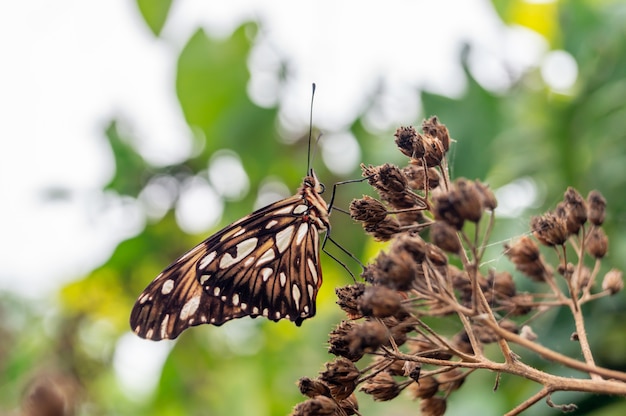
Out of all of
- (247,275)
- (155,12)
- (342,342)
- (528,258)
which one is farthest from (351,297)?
(155,12)

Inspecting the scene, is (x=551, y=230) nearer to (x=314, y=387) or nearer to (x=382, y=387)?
(x=382, y=387)

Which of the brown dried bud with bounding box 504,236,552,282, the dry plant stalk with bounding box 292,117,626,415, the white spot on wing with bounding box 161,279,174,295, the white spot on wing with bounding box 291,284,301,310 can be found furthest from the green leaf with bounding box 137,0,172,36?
the brown dried bud with bounding box 504,236,552,282

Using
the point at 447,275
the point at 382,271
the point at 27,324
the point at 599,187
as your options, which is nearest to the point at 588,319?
the point at 599,187

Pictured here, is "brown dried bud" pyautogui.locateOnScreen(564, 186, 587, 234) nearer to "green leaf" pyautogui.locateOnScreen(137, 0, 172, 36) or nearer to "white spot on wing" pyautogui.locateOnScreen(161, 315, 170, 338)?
"white spot on wing" pyautogui.locateOnScreen(161, 315, 170, 338)

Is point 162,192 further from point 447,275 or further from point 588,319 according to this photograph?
point 447,275

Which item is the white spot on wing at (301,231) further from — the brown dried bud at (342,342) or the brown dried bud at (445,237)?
the brown dried bud at (445,237)

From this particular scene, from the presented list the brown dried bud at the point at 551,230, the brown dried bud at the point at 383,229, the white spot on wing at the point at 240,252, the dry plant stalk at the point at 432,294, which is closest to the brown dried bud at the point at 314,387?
the dry plant stalk at the point at 432,294
